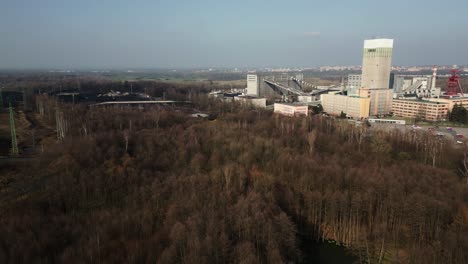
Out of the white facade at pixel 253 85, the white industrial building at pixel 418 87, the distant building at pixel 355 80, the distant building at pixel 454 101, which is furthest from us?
the white facade at pixel 253 85

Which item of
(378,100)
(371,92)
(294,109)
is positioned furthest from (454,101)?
(294,109)

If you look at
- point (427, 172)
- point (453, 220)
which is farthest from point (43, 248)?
point (427, 172)

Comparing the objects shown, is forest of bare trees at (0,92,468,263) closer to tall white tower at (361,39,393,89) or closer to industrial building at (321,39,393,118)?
industrial building at (321,39,393,118)

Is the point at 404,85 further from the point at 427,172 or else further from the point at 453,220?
the point at 453,220

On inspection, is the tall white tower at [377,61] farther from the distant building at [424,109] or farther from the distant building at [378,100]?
the distant building at [424,109]

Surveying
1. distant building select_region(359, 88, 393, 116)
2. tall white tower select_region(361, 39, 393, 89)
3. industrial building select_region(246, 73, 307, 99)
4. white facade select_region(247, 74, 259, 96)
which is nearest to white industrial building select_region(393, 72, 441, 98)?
tall white tower select_region(361, 39, 393, 89)

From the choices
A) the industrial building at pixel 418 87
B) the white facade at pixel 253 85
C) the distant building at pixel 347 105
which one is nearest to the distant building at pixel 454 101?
the industrial building at pixel 418 87

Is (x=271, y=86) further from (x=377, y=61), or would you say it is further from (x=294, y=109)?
(x=294, y=109)
